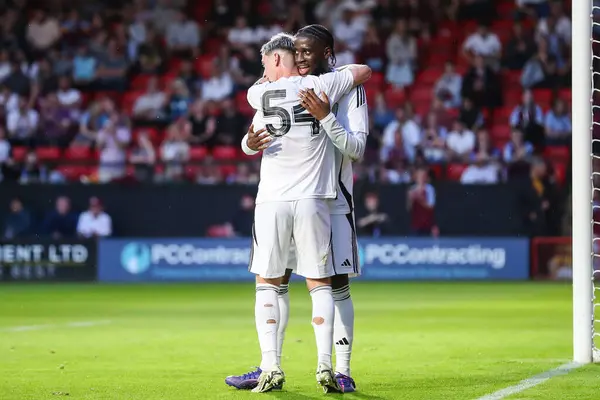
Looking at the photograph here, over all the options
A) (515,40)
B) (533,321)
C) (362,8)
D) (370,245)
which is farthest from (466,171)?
(533,321)

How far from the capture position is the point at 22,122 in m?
24.1

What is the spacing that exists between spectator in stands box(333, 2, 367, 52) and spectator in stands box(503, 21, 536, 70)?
3.25m

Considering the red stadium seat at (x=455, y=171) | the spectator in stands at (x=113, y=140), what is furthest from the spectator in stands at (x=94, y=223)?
the red stadium seat at (x=455, y=171)

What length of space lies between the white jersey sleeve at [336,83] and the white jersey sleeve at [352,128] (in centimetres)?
10

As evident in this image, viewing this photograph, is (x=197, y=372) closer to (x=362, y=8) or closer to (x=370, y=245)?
(x=370, y=245)

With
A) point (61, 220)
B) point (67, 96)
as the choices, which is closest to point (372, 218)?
point (61, 220)

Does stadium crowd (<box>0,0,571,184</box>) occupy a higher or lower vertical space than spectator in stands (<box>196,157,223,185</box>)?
higher

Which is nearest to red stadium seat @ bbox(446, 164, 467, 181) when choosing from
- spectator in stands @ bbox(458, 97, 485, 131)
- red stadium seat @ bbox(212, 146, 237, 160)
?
spectator in stands @ bbox(458, 97, 485, 131)

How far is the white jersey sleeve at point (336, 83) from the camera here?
7.54 metres

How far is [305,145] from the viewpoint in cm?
761

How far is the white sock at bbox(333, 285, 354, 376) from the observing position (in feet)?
25.5

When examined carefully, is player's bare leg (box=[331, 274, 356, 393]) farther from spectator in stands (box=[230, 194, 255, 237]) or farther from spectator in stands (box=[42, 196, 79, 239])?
spectator in stands (box=[42, 196, 79, 239])

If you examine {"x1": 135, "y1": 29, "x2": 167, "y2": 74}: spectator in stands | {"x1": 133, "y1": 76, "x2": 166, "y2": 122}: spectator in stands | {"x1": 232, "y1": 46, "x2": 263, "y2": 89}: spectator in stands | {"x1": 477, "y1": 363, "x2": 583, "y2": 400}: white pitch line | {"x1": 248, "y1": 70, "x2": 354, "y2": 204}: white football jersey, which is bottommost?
{"x1": 477, "y1": 363, "x2": 583, "y2": 400}: white pitch line

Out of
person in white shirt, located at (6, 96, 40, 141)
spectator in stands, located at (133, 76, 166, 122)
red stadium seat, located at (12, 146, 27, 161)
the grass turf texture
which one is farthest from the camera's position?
spectator in stands, located at (133, 76, 166, 122)
